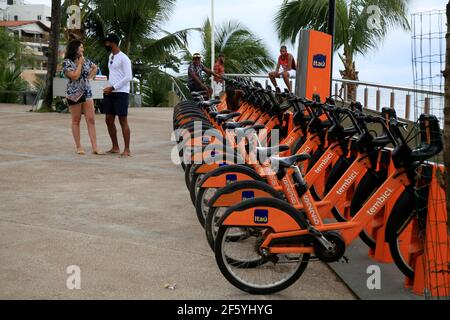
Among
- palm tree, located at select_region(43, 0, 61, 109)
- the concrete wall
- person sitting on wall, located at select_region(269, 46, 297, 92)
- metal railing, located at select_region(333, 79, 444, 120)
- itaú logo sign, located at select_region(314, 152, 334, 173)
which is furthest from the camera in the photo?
the concrete wall

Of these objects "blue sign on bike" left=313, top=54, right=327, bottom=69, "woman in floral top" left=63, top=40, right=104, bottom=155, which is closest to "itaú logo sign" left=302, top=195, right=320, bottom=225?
"woman in floral top" left=63, top=40, right=104, bottom=155

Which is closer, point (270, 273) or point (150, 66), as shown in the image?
point (270, 273)

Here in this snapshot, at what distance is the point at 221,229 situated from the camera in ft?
14.8

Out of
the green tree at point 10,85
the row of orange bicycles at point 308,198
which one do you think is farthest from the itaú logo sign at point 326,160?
the green tree at point 10,85

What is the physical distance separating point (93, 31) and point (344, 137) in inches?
817

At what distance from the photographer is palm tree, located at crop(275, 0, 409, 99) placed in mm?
20359

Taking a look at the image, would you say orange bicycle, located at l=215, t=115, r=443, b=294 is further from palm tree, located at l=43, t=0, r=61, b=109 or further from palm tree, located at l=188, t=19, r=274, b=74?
palm tree, located at l=188, t=19, r=274, b=74

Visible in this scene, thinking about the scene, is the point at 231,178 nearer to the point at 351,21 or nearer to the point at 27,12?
the point at 351,21

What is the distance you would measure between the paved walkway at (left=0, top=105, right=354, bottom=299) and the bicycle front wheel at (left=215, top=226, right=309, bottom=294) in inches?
3.2

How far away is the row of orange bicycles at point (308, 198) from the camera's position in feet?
14.9

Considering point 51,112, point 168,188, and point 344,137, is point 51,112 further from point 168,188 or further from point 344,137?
point 344,137

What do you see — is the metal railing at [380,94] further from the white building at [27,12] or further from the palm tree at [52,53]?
the white building at [27,12]

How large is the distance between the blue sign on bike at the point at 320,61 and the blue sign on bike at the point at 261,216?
313 inches
